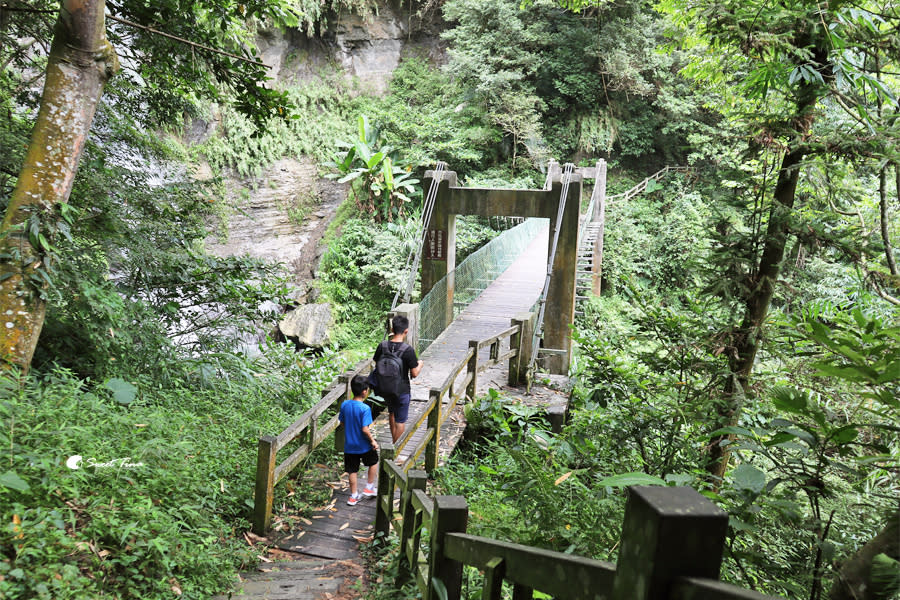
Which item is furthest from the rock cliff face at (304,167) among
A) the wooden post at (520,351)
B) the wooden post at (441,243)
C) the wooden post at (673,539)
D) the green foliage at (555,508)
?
the wooden post at (673,539)

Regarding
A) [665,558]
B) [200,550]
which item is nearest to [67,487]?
[200,550]

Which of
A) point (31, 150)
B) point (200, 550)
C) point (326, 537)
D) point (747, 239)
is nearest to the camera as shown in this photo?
point (747, 239)

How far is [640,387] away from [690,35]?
559cm

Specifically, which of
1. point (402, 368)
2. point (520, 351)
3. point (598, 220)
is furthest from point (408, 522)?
point (598, 220)

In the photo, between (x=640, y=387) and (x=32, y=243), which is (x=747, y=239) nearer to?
(x=640, y=387)

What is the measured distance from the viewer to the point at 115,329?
4.24 meters

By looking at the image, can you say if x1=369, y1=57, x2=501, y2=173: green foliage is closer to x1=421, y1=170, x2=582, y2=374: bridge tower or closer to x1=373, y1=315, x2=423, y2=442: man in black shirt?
x1=421, y1=170, x2=582, y2=374: bridge tower

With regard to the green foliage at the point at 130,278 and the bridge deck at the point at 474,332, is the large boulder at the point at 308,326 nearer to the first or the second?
the bridge deck at the point at 474,332

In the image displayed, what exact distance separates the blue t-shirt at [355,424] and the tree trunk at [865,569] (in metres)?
3.42

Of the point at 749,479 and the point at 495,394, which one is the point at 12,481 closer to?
the point at 749,479

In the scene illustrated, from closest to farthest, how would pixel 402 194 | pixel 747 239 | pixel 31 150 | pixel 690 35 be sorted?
pixel 747 239, pixel 31 150, pixel 690 35, pixel 402 194

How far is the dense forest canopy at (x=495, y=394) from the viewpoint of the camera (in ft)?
6.54

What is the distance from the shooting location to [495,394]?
597 cm

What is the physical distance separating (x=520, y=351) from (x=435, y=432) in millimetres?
2856
